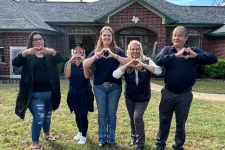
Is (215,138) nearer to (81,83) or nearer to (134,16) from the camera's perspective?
(81,83)

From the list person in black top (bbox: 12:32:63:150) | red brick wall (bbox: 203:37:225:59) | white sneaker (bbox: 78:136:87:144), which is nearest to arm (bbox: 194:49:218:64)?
person in black top (bbox: 12:32:63:150)

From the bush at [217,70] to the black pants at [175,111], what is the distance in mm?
10442

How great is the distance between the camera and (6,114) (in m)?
6.32

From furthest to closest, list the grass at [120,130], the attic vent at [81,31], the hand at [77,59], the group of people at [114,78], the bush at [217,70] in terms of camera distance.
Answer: the attic vent at [81,31]
the bush at [217,70]
the grass at [120,130]
the hand at [77,59]
the group of people at [114,78]

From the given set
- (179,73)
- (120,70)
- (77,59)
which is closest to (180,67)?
(179,73)

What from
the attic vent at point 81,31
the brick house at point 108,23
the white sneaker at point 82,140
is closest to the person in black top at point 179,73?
the white sneaker at point 82,140

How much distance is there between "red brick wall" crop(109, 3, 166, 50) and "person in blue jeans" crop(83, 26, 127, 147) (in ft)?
35.7

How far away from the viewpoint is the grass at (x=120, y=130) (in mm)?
4473

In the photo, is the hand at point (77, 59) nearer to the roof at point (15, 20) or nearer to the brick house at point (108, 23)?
the roof at point (15, 20)

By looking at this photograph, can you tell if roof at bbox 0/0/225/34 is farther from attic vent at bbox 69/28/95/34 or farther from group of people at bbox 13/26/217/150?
group of people at bbox 13/26/217/150

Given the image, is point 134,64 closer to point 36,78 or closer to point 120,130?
point 36,78

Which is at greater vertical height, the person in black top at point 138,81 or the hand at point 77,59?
the hand at point 77,59

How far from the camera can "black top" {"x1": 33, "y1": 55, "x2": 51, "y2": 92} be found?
4004 mm

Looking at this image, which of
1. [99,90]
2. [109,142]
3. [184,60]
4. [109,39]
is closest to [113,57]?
[109,39]
